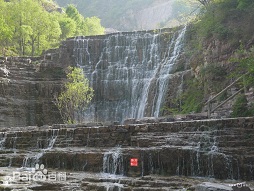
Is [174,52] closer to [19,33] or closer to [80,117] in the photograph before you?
[80,117]

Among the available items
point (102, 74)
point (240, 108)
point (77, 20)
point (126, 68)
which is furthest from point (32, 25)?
point (240, 108)

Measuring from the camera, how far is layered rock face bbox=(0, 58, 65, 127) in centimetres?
3011

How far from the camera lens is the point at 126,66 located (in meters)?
32.1

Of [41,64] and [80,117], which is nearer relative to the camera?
[80,117]

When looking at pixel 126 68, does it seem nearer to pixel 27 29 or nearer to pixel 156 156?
pixel 27 29

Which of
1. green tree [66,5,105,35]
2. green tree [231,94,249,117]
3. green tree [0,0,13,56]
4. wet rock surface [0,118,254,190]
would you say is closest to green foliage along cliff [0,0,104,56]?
green tree [0,0,13,56]

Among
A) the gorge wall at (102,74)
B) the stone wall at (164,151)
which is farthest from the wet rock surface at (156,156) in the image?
the gorge wall at (102,74)

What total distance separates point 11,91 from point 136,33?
1318cm

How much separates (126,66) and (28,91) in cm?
954

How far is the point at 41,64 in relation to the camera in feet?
109

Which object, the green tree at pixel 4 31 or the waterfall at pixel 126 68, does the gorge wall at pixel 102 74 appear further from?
the green tree at pixel 4 31

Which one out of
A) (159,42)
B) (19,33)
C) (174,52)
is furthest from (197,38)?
(19,33)

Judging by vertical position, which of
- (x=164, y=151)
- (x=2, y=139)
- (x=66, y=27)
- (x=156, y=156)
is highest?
(x=66, y=27)

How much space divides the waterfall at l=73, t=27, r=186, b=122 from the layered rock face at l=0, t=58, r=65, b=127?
10.7ft
